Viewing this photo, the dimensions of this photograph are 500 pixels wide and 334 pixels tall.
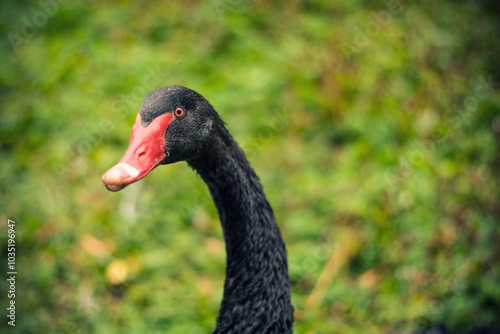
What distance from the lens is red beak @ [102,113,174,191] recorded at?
1679 mm

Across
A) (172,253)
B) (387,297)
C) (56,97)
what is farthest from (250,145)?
(56,97)

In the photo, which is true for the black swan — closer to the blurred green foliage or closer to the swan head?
the swan head

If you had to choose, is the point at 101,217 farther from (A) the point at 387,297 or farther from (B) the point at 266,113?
(A) the point at 387,297

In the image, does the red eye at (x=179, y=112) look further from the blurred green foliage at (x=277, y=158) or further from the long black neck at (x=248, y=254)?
the blurred green foliage at (x=277, y=158)

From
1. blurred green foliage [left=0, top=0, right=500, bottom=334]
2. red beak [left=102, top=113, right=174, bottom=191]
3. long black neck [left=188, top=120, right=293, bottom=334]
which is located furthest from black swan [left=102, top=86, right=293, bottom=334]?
blurred green foliage [left=0, top=0, right=500, bottom=334]

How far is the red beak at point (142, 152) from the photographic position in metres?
1.68

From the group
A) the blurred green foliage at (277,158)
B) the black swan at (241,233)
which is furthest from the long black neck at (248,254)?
the blurred green foliage at (277,158)

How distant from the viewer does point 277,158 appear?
4.59 meters

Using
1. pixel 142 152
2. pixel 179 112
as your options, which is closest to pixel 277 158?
pixel 179 112

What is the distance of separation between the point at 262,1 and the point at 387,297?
156 inches

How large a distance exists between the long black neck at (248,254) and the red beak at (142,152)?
30 centimetres

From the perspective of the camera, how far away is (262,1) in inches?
232

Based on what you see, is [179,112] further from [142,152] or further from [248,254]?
[248,254]

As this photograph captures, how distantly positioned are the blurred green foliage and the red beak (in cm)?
82
